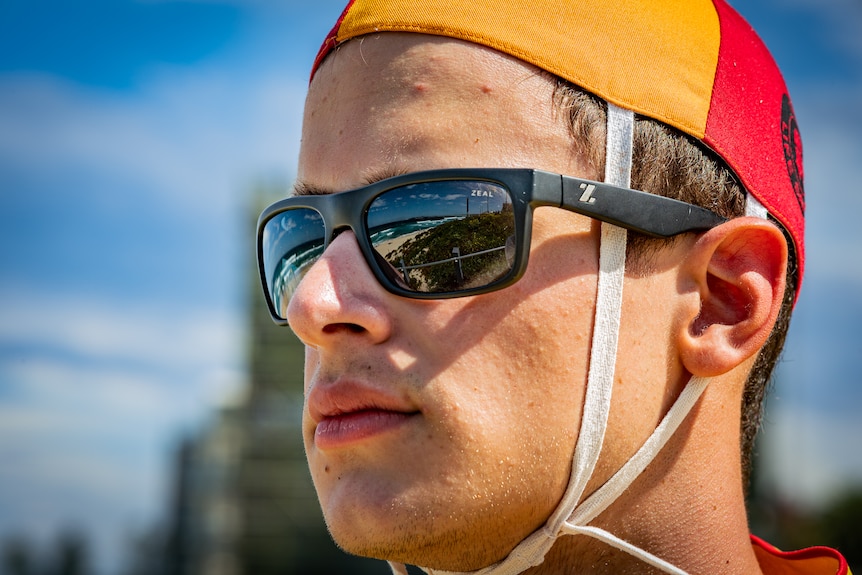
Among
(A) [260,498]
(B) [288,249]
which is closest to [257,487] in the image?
(A) [260,498]

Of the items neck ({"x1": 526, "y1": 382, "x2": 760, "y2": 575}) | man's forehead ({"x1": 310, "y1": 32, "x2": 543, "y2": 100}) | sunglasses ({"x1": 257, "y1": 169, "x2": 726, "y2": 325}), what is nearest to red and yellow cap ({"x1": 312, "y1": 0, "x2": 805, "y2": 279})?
man's forehead ({"x1": 310, "y1": 32, "x2": 543, "y2": 100})

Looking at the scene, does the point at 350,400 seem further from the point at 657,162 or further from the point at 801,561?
the point at 801,561

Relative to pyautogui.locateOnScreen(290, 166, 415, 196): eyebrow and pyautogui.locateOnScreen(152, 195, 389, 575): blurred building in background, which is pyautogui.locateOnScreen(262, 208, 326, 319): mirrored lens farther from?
pyautogui.locateOnScreen(152, 195, 389, 575): blurred building in background

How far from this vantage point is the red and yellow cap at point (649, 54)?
2.38 m

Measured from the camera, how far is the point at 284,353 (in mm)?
30125

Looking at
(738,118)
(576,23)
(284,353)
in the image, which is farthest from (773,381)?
(284,353)

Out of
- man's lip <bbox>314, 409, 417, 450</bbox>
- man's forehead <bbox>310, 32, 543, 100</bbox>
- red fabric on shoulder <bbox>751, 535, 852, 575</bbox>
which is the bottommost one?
red fabric on shoulder <bbox>751, 535, 852, 575</bbox>

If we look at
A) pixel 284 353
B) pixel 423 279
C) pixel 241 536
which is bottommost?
pixel 241 536

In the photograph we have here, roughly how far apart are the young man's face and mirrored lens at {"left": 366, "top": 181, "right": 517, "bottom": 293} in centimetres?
5

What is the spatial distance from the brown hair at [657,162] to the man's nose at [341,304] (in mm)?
618

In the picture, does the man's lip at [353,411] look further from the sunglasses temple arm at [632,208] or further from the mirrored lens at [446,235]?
the sunglasses temple arm at [632,208]

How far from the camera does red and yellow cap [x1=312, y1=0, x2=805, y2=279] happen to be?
2.38 metres

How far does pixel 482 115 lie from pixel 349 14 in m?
0.63

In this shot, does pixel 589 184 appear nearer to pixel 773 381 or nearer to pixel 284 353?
pixel 773 381
